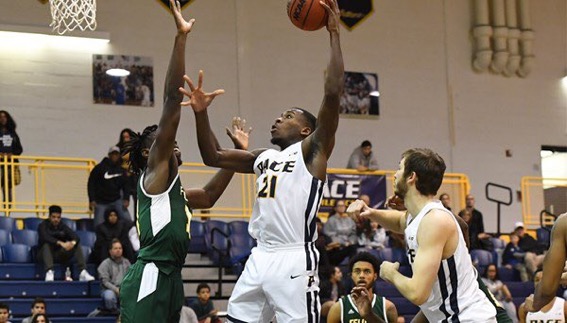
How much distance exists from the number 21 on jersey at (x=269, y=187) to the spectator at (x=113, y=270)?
293 inches

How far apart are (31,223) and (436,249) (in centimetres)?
1148

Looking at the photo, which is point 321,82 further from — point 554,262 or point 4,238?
point 554,262


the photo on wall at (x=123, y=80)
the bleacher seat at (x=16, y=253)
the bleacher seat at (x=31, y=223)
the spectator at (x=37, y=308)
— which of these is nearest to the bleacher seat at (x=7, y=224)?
the bleacher seat at (x=31, y=223)

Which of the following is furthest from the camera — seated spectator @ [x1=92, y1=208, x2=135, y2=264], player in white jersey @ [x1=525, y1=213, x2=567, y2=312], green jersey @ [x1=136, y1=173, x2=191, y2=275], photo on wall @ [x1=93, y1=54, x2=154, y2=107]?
photo on wall @ [x1=93, y1=54, x2=154, y2=107]

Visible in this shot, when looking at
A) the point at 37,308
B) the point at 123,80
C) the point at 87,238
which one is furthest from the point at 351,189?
the point at 37,308

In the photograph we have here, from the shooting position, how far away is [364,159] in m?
18.9

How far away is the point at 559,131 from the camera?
22438 millimetres

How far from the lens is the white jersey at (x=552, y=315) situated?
11.5 meters

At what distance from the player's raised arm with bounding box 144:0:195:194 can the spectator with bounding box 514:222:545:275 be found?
11.6 meters

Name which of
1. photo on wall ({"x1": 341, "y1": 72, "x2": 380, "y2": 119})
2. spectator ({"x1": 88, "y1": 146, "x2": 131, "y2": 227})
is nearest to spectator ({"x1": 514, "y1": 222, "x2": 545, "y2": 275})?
photo on wall ({"x1": 341, "y1": 72, "x2": 380, "y2": 119})

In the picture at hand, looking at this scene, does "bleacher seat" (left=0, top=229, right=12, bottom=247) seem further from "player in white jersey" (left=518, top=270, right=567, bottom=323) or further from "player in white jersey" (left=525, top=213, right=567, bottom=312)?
"player in white jersey" (left=525, top=213, right=567, bottom=312)

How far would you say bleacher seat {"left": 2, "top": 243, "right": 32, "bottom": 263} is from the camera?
14.5m

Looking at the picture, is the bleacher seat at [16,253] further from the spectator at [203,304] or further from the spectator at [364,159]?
the spectator at [364,159]

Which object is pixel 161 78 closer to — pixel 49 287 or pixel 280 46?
pixel 280 46
